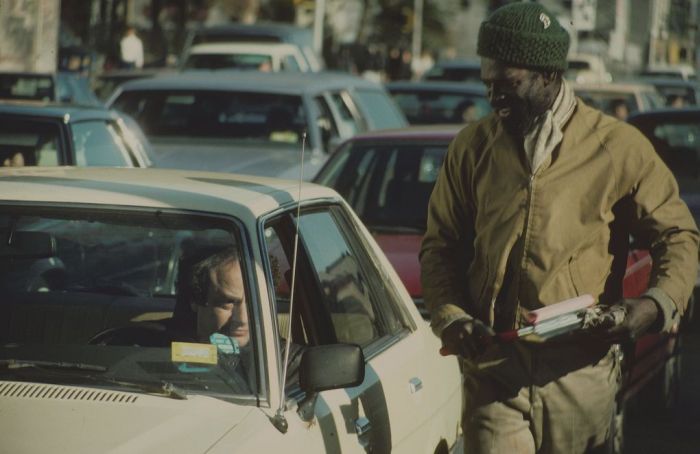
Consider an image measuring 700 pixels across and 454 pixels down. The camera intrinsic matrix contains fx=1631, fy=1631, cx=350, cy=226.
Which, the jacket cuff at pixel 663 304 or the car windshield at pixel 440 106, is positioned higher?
the jacket cuff at pixel 663 304

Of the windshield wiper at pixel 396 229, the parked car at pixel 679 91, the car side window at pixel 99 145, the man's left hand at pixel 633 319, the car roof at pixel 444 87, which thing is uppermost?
the man's left hand at pixel 633 319

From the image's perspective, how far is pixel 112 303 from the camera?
4586 mm

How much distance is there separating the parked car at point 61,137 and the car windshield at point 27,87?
8.49 m

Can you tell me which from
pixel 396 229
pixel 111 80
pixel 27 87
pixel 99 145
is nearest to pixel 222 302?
pixel 396 229

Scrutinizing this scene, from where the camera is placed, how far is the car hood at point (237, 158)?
38.7 ft

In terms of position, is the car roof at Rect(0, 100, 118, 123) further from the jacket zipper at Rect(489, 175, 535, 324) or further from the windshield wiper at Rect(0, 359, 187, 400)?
the jacket zipper at Rect(489, 175, 535, 324)

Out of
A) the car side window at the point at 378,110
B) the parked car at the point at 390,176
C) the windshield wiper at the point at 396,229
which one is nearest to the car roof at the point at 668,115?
the car side window at the point at 378,110

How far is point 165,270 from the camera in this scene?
4863 millimetres

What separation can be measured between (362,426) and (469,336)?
474 mm

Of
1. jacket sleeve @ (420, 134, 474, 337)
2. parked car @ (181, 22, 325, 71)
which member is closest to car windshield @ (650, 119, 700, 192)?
jacket sleeve @ (420, 134, 474, 337)

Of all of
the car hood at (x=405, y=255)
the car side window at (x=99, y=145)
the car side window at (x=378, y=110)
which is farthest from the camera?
the car side window at (x=378, y=110)

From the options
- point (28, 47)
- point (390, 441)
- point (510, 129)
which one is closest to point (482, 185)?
point (510, 129)

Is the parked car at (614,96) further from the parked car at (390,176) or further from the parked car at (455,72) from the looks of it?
the parked car at (390,176)

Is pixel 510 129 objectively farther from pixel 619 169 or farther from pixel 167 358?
pixel 167 358
